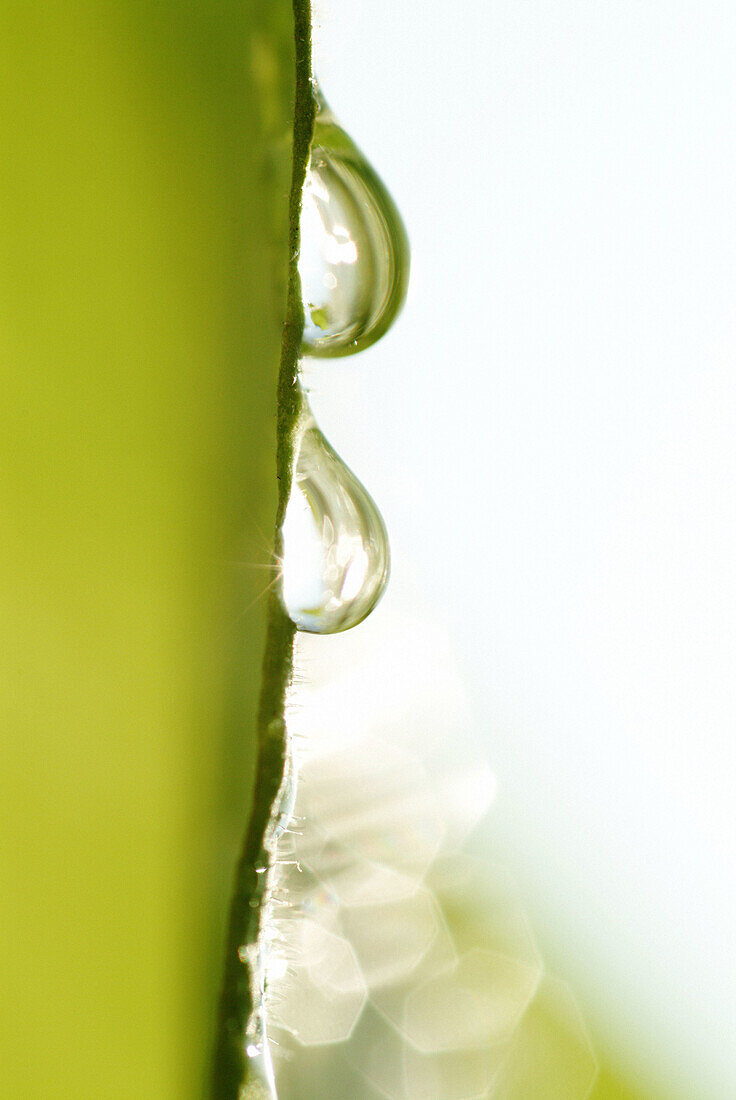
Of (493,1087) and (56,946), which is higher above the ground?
(56,946)

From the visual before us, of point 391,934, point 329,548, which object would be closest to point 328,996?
point 391,934

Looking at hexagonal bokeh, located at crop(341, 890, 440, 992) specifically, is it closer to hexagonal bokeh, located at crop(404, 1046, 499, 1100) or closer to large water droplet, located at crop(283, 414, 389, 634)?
hexagonal bokeh, located at crop(404, 1046, 499, 1100)

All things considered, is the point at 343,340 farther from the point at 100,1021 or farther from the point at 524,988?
the point at 524,988

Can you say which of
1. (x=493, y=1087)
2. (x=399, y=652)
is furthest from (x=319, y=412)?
(x=493, y=1087)

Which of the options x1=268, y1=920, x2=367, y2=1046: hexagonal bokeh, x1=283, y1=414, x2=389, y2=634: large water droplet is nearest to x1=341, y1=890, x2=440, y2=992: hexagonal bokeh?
x1=268, y1=920, x2=367, y2=1046: hexagonal bokeh

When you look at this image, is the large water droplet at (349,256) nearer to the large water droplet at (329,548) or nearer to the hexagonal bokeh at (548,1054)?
the large water droplet at (329,548)

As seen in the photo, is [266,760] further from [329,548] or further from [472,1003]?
[472,1003]
